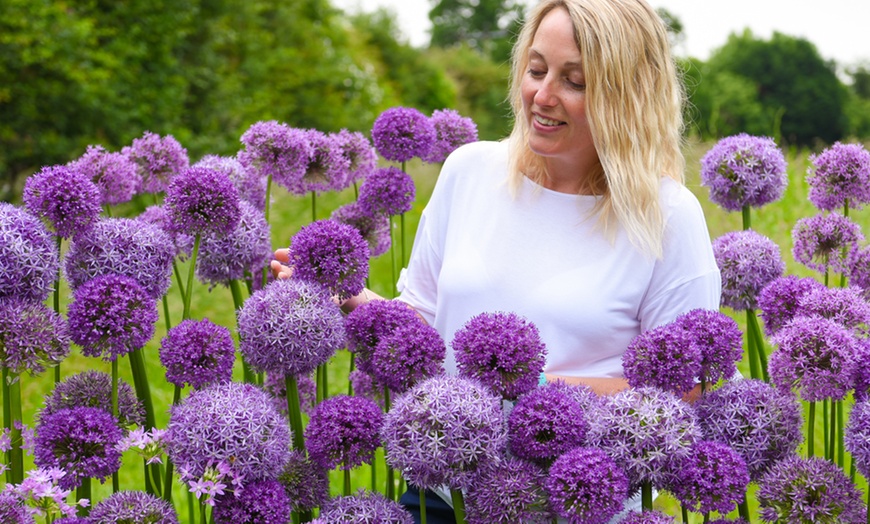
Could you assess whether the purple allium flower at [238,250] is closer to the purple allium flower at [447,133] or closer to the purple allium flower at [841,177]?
the purple allium flower at [447,133]

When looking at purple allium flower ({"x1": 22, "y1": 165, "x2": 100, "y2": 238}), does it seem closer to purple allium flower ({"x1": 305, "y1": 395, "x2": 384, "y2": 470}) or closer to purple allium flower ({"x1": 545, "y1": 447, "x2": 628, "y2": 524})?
purple allium flower ({"x1": 305, "y1": 395, "x2": 384, "y2": 470})

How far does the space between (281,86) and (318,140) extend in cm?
1346

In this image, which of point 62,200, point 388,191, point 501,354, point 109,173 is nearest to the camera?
point 501,354

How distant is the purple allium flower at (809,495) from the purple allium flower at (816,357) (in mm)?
147

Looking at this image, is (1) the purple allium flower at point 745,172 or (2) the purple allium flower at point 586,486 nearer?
(2) the purple allium flower at point 586,486

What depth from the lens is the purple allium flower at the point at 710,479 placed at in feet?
5.30

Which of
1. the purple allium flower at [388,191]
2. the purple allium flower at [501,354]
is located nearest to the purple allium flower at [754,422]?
the purple allium flower at [501,354]

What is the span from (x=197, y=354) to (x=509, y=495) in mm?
731

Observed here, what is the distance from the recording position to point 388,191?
103 inches

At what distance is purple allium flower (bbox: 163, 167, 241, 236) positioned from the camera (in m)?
2.01

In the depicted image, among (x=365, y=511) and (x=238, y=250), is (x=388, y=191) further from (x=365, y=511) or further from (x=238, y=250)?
(x=365, y=511)

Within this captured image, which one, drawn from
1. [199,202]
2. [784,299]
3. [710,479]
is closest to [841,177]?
[784,299]

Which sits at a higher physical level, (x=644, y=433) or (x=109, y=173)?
(x=109, y=173)

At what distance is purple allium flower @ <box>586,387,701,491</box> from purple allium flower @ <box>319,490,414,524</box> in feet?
1.42
